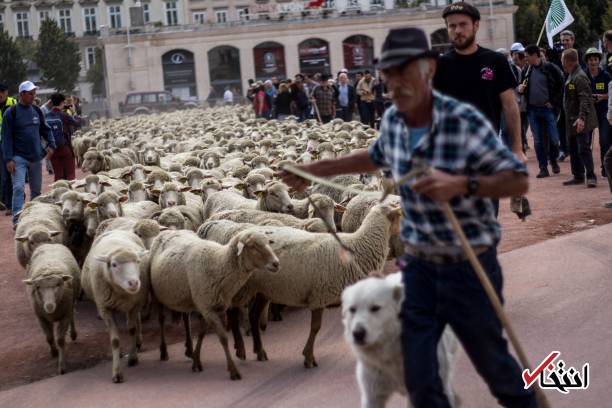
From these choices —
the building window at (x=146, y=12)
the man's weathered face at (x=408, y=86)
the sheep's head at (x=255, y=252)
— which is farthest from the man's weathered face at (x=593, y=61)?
the building window at (x=146, y=12)

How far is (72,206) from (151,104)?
1829 inches

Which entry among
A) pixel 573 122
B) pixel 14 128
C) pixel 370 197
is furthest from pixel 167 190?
pixel 573 122

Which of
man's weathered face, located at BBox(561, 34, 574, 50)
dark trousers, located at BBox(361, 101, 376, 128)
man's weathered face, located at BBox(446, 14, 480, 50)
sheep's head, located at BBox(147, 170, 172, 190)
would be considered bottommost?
sheep's head, located at BBox(147, 170, 172, 190)

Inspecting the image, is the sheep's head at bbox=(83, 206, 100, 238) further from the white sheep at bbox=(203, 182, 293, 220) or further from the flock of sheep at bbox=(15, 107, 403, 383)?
the white sheep at bbox=(203, 182, 293, 220)

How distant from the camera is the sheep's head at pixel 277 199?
9.72 metres

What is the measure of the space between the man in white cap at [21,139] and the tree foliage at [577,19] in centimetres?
4440

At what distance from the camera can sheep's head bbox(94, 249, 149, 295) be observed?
22.9ft

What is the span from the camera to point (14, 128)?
1338cm

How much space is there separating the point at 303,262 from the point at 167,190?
415 centimetres

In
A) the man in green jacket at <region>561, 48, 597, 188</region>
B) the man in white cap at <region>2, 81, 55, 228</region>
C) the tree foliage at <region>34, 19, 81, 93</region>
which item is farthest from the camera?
the tree foliage at <region>34, 19, 81, 93</region>

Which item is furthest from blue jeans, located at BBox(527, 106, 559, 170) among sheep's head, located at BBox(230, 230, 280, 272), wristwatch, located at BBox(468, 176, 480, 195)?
wristwatch, located at BBox(468, 176, 480, 195)

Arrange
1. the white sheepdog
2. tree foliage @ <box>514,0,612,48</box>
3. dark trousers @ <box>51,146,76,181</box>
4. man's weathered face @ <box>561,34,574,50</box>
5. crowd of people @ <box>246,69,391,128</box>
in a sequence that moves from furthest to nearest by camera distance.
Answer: tree foliage @ <box>514,0,612,48</box>, crowd of people @ <box>246,69,391,128</box>, dark trousers @ <box>51,146,76,181</box>, man's weathered face @ <box>561,34,574,50</box>, the white sheepdog

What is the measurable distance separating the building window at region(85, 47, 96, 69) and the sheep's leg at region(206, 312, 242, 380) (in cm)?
9784

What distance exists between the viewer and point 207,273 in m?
Answer: 7.02
